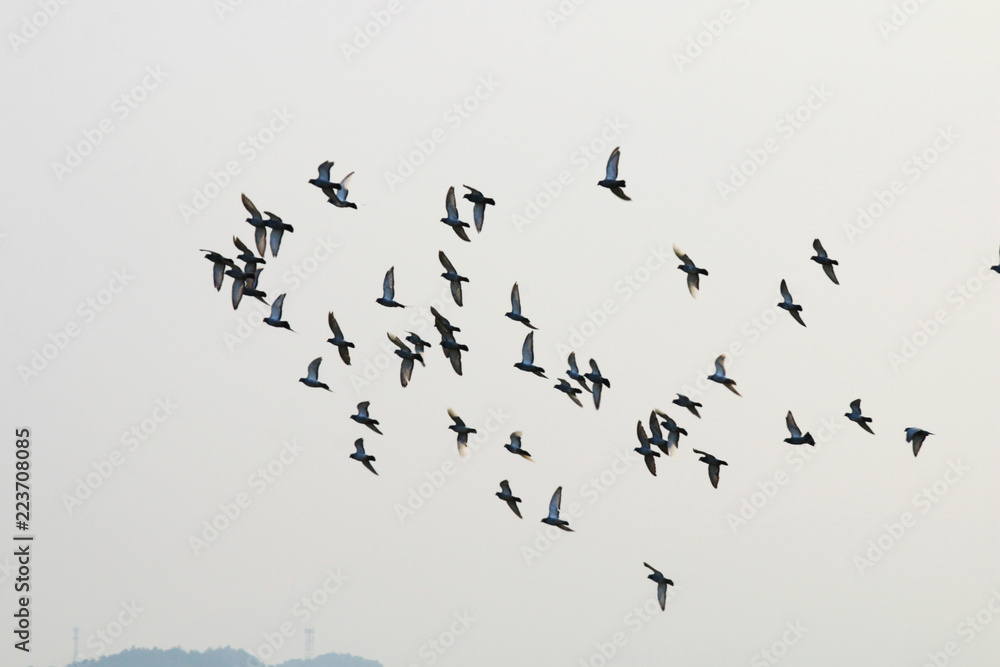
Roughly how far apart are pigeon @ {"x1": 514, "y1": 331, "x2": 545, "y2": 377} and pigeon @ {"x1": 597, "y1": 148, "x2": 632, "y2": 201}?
45.9ft

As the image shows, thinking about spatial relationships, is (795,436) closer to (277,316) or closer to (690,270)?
(690,270)

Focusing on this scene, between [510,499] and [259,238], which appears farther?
[510,499]

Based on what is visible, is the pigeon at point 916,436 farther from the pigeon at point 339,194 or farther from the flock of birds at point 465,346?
the pigeon at point 339,194

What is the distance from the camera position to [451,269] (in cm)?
10325

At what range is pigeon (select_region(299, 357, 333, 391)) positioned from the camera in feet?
349

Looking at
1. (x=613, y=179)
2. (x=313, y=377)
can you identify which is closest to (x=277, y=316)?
(x=313, y=377)

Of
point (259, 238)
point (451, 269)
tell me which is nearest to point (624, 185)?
point (451, 269)

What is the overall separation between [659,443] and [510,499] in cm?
830

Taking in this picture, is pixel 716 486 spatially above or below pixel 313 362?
above

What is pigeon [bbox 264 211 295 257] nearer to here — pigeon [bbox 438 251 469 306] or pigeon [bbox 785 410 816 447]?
pigeon [bbox 438 251 469 306]

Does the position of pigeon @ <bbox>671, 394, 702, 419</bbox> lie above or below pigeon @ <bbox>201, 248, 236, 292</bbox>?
above

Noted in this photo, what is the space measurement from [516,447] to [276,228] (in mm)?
17603

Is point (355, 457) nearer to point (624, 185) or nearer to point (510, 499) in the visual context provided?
point (510, 499)

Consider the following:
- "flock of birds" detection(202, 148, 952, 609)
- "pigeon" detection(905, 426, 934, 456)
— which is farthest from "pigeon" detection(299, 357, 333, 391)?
"pigeon" detection(905, 426, 934, 456)
